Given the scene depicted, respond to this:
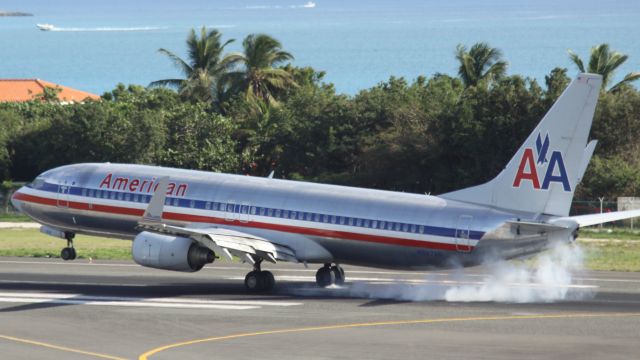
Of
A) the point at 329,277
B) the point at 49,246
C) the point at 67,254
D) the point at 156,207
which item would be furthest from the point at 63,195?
the point at 49,246

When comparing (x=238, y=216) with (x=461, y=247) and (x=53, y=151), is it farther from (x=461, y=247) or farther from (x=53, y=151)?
(x=53, y=151)

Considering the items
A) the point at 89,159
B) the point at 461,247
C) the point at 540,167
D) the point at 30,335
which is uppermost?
the point at 89,159

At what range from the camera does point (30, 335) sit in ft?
111

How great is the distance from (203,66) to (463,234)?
70743mm

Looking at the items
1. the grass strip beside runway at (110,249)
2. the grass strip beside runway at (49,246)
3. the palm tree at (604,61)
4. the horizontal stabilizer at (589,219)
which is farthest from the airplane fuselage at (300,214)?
the palm tree at (604,61)

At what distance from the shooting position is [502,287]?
43969 mm

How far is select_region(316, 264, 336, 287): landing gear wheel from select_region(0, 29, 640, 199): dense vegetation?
104 feet

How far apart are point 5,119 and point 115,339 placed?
6560cm

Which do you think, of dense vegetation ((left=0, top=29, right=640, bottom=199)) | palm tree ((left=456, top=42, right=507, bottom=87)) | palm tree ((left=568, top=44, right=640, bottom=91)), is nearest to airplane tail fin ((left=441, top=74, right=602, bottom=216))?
dense vegetation ((left=0, top=29, right=640, bottom=199))

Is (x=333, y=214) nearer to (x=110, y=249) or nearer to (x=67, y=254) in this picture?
(x=67, y=254)

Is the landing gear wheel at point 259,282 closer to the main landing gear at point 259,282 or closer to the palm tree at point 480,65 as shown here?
the main landing gear at point 259,282

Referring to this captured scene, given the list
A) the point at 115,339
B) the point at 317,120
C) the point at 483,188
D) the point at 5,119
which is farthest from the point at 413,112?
the point at 115,339

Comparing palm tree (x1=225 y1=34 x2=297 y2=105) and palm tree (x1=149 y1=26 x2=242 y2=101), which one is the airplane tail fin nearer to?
palm tree (x1=225 y1=34 x2=297 y2=105)

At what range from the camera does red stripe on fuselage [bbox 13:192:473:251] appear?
40.6 m
